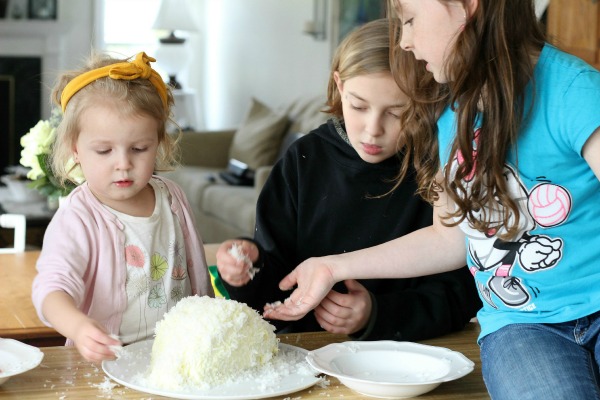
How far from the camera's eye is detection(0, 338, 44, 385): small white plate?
4.05 ft

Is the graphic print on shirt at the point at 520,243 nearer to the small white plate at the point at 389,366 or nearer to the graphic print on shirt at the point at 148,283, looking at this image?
the small white plate at the point at 389,366

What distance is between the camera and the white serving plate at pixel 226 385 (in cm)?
121

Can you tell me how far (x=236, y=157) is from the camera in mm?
6160

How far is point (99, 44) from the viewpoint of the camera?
806 cm

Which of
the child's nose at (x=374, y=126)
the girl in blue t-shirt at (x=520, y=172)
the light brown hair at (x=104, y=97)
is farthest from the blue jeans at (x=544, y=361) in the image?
the light brown hair at (x=104, y=97)

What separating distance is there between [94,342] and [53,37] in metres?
7.07

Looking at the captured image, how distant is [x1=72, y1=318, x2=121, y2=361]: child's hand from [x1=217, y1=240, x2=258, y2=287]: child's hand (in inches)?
12.8

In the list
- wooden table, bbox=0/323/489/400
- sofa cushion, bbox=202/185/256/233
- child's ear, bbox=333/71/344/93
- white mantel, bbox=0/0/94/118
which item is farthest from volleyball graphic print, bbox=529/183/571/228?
white mantel, bbox=0/0/94/118

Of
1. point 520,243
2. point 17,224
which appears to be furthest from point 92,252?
point 17,224

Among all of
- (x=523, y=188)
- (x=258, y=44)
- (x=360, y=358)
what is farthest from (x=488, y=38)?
(x=258, y=44)

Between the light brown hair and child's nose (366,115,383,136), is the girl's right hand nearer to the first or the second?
child's nose (366,115,383,136)

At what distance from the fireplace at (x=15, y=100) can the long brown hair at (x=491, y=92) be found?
6902mm

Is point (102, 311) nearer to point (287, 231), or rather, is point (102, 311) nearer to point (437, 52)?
point (287, 231)

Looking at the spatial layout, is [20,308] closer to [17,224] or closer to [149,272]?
[149,272]
